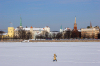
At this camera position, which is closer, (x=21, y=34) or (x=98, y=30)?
(x=21, y=34)

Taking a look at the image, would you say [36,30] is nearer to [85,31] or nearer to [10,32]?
[10,32]

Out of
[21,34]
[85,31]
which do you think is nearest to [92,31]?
[85,31]

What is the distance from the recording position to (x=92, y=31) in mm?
133375

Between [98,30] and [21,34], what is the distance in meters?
72.9
